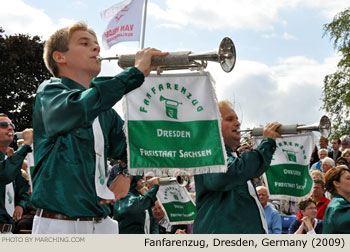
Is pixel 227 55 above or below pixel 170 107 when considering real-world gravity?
above

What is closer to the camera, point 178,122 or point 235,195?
point 178,122

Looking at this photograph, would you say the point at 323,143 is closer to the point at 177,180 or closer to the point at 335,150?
Result: the point at 335,150

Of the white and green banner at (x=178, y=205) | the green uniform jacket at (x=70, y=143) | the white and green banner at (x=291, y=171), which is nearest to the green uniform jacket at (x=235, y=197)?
the white and green banner at (x=291, y=171)

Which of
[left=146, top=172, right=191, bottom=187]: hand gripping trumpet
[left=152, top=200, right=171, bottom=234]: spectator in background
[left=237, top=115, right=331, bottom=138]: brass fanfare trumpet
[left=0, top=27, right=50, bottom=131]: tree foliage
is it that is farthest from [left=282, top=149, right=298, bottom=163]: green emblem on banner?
[left=0, top=27, right=50, bottom=131]: tree foliage

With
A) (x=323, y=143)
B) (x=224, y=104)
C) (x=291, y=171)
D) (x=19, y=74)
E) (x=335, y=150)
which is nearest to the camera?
(x=224, y=104)

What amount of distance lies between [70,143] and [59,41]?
0.82m

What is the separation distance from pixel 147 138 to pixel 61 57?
88 centimetres

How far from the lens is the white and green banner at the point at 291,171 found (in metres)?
5.45

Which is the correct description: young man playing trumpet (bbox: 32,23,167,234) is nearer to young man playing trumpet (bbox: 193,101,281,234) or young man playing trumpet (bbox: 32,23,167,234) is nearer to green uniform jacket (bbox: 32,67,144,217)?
green uniform jacket (bbox: 32,67,144,217)

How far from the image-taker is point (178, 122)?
4027mm

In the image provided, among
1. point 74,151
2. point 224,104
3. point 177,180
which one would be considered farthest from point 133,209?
point 74,151

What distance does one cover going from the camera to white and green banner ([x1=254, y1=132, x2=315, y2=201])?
5445 mm

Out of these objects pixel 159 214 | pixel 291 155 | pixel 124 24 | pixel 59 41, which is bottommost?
pixel 159 214

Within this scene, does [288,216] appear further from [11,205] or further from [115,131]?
[115,131]
